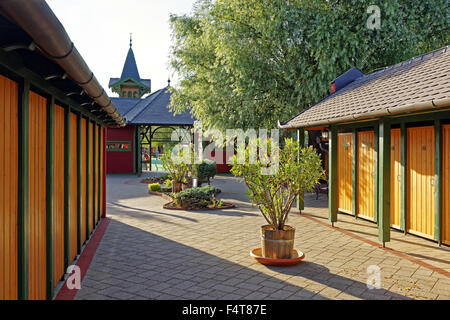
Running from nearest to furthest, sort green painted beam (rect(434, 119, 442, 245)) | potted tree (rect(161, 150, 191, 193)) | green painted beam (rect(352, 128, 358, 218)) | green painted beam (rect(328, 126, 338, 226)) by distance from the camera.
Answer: green painted beam (rect(434, 119, 442, 245)) → green painted beam (rect(328, 126, 338, 226)) → green painted beam (rect(352, 128, 358, 218)) → potted tree (rect(161, 150, 191, 193))

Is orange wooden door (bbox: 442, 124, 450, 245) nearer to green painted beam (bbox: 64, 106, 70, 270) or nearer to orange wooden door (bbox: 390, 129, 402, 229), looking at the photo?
orange wooden door (bbox: 390, 129, 402, 229)

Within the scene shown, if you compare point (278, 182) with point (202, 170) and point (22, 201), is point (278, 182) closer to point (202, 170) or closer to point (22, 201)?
point (22, 201)

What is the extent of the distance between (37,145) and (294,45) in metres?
12.8

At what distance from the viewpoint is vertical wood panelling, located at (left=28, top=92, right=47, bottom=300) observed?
3965 millimetres

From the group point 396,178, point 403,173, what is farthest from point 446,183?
point 396,178

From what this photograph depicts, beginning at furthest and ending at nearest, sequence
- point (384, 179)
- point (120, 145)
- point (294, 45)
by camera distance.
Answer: point (120, 145)
point (294, 45)
point (384, 179)

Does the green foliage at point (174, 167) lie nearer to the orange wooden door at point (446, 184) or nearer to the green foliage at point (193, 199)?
the green foliage at point (193, 199)

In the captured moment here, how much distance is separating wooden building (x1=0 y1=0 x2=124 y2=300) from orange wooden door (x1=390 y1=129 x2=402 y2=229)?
619 centimetres

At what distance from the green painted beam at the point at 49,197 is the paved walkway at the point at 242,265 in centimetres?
65

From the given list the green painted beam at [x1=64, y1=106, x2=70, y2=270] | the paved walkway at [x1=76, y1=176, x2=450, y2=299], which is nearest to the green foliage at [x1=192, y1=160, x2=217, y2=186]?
the paved walkway at [x1=76, y1=176, x2=450, y2=299]

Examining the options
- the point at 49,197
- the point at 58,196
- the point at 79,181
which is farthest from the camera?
the point at 79,181

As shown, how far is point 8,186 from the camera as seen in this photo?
3.28 metres
